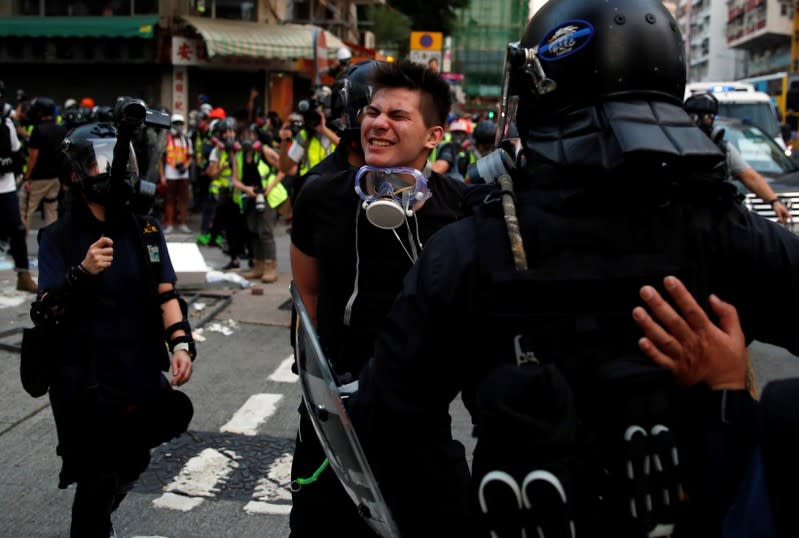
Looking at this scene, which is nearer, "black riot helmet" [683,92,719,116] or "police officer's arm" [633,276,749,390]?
"police officer's arm" [633,276,749,390]

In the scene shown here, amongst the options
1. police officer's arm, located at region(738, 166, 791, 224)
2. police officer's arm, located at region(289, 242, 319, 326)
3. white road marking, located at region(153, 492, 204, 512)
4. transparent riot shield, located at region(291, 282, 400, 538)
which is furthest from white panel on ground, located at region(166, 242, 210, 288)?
transparent riot shield, located at region(291, 282, 400, 538)

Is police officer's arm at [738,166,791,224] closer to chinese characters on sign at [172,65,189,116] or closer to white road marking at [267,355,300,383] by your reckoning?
white road marking at [267,355,300,383]

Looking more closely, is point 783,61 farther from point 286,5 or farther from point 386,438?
point 386,438

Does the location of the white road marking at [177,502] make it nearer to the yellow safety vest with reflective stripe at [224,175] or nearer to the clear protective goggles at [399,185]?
the clear protective goggles at [399,185]

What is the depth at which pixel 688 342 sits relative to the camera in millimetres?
1921

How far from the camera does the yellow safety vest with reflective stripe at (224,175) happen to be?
12.5m

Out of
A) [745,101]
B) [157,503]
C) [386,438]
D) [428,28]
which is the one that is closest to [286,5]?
[428,28]

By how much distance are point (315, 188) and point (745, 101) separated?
18.5 metres

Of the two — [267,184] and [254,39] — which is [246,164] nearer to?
[267,184]

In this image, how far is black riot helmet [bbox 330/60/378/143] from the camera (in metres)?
4.09

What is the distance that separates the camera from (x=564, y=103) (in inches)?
81.6

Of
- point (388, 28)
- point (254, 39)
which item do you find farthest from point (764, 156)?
point (388, 28)

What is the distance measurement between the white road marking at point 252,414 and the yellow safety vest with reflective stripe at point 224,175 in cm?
610

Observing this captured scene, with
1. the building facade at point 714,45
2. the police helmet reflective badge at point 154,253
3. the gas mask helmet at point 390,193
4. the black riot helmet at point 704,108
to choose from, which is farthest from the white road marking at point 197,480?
the building facade at point 714,45
